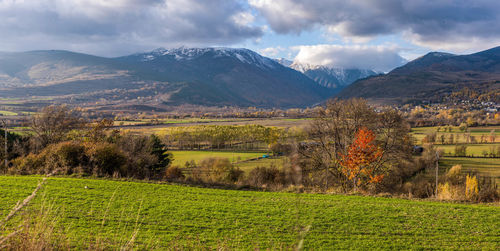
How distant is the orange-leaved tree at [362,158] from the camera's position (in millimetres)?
28531

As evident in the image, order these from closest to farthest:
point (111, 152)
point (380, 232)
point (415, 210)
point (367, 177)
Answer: point (380, 232), point (415, 210), point (111, 152), point (367, 177)

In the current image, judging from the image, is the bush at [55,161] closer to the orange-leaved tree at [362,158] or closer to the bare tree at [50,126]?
the bare tree at [50,126]

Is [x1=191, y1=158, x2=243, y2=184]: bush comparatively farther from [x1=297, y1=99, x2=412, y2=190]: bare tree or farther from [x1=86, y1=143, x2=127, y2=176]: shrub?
[x1=86, y1=143, x2=127, y2=176]: shrub

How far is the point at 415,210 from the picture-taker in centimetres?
1363

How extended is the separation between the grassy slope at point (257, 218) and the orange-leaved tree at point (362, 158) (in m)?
12.7

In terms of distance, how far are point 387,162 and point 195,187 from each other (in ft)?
69.8

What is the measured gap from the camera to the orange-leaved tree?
28531mm

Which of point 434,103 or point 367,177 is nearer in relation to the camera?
point 367,177

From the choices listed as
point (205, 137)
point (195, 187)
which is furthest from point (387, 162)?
point (205, 137)

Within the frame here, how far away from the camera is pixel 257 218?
39.4 ft

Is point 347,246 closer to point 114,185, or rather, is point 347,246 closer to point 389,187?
point 114,185

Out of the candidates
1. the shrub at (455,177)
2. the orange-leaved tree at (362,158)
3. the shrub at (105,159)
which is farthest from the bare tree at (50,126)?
the shrub at (455,177)

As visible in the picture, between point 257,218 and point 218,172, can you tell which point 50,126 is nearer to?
point 218,172

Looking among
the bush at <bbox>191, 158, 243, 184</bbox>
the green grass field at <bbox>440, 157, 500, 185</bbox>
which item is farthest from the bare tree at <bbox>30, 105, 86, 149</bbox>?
the green grass field at <bbox>440, 157, 500, 185</bbox>
